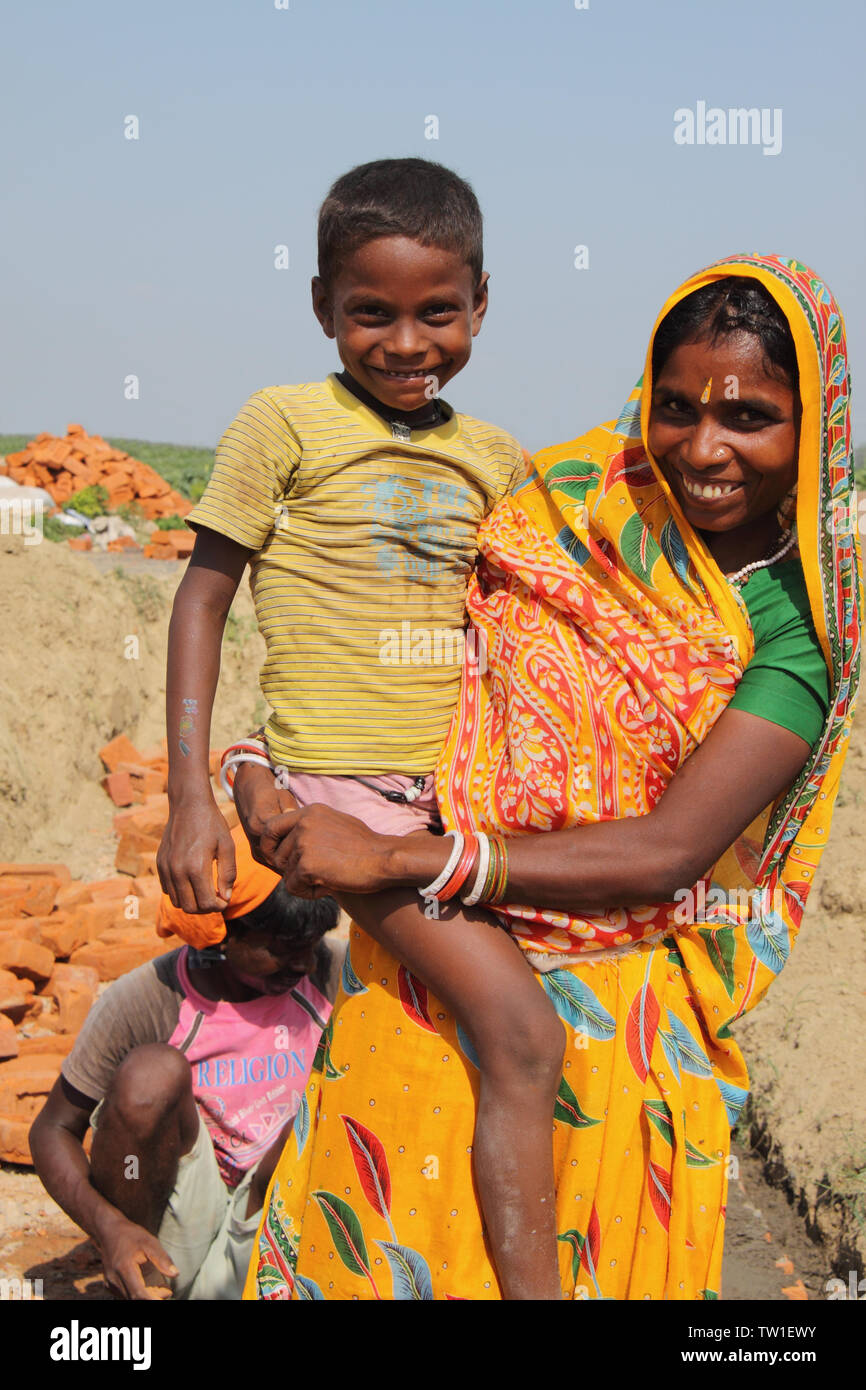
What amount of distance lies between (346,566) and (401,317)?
48 cm

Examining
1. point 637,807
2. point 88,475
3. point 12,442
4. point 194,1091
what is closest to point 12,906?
point 194,1091

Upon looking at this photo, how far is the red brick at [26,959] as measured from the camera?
6.12m

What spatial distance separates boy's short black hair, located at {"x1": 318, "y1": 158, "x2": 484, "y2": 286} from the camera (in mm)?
2293

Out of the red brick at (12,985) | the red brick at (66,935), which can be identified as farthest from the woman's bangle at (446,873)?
the red brick at (66,935)

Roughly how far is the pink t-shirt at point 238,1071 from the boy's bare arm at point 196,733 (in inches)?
53.9

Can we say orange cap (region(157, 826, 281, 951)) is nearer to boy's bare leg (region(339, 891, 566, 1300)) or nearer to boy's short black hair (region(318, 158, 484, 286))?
boy's bare leg (region(339, 891, 566, 1300))

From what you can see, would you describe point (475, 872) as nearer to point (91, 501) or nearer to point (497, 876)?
point (497, 876)

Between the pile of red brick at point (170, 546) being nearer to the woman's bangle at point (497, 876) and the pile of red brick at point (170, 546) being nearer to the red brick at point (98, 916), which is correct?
the red brick at point (98, 916)

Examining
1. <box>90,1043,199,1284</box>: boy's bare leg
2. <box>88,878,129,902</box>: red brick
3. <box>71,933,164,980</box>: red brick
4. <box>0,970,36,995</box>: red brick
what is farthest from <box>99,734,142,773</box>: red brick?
<box>90,1043,199,1284</box>: boy's bare leg

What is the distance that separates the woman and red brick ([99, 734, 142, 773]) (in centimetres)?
732

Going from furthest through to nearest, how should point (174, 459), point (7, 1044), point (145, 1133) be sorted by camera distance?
point (174, 459)
point (7, 1044)
point (145, 1133)

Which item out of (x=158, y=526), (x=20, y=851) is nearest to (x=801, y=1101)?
(x=20, y=851)

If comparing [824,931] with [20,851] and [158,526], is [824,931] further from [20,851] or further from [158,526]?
[158,526]

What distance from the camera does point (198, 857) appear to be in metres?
2.25
